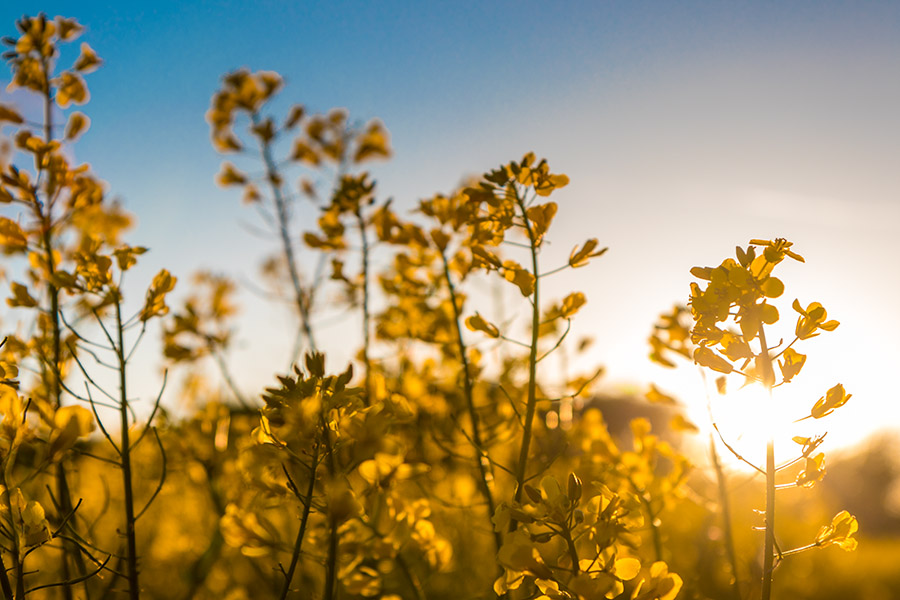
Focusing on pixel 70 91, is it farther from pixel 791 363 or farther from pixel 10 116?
pixel 791 363

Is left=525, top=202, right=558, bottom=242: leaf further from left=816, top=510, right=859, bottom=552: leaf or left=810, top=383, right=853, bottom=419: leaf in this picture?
left=816, top=510, right=859, bottom=552: leaf

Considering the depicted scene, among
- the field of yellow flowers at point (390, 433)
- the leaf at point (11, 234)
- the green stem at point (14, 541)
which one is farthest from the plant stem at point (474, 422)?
the leaf at point (11, 234)

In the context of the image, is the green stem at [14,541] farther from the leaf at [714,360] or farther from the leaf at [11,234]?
the leaf at [714,360]

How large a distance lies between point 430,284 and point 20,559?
155 cm

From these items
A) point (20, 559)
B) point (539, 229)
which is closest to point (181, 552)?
point (20, 559)

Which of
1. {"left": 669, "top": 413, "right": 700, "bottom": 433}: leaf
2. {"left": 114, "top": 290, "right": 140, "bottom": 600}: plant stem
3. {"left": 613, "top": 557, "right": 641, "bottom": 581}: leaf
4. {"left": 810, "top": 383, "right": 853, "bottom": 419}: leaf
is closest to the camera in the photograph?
{"left": 613, "top": 557, "right": 641, "bottom": 581}: leaf

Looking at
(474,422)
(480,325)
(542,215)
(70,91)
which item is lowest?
(474,422)

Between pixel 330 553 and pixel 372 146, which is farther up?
pixel 372 146

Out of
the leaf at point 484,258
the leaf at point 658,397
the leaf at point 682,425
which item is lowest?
the leaf at point 682,425

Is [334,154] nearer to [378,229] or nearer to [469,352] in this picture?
[378,229]

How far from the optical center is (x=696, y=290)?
1.28 m

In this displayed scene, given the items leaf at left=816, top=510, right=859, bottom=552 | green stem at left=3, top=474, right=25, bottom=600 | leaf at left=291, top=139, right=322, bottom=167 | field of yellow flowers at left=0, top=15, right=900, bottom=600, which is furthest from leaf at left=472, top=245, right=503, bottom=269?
leaf at left=291, top=139, right=322, bottom=167

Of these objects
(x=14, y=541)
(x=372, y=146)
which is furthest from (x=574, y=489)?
(x=372, y=146)

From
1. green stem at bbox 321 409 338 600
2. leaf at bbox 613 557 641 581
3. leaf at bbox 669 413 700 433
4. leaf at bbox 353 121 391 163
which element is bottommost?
leaf at bbox 613 557 641 581
